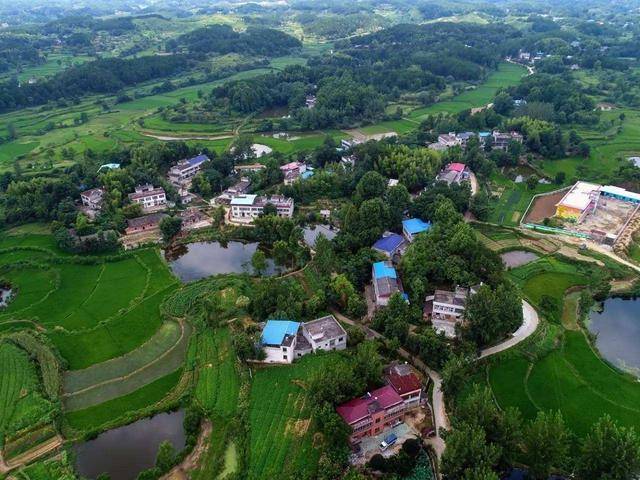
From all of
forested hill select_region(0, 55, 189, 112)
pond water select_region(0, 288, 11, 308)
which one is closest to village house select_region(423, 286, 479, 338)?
pond water select_region(0, 288, 11, 308)

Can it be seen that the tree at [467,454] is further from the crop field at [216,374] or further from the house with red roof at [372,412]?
the crop field at [216,374]

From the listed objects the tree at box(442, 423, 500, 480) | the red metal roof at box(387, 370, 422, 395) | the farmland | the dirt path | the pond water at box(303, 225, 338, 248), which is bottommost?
the pond water at box(303, 225, 338, 248)

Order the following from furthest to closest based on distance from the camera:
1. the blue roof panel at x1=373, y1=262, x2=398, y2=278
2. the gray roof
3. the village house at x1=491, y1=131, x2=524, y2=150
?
the village house at x1=491, y1=131, x2=524, y2=150 < the blue roof panel at x1=373, y1=262, x2=398, y2=278 < the gray roof

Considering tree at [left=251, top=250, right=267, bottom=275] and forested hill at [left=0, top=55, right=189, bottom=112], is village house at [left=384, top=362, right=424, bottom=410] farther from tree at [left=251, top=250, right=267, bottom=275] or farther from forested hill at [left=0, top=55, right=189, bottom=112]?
forested hill at [left=0, top=55, right=189, bottom=112]

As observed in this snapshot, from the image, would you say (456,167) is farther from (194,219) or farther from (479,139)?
(194,219)

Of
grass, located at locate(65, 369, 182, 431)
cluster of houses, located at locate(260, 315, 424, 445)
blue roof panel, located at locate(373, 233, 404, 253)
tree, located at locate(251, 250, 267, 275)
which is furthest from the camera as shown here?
blue roof panel, located at locate(373, 233, 404, 253)

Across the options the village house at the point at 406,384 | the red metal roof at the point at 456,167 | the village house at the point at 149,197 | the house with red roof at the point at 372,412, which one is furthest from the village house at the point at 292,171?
the house with red roof at the point at 372,412
